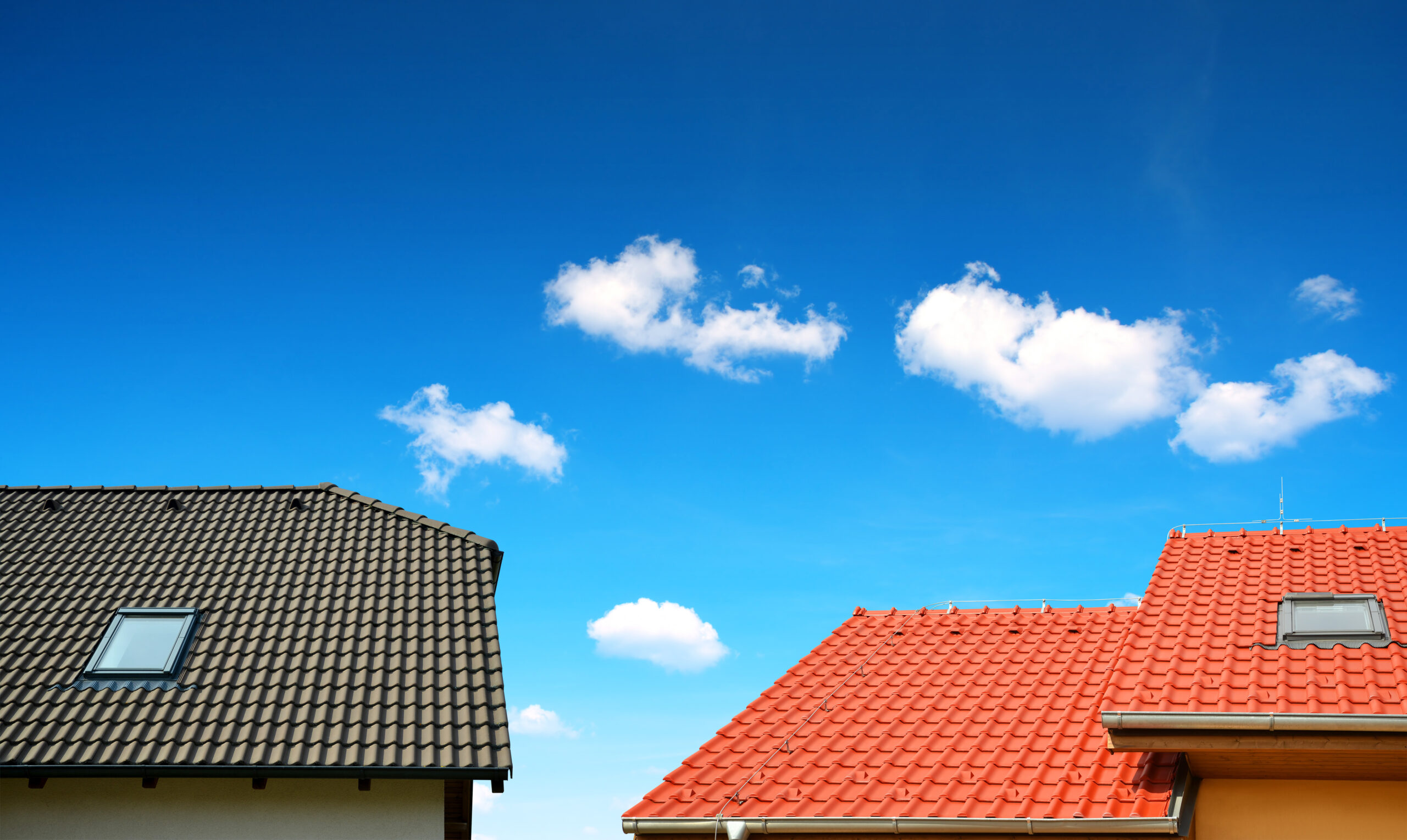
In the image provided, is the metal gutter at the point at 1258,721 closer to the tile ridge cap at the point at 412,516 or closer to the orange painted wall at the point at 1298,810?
the orange painted wall at the point at 1298,810

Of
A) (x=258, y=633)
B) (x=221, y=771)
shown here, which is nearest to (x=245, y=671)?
(x=258, y=633)

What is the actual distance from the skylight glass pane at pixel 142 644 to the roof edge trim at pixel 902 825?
540 cm

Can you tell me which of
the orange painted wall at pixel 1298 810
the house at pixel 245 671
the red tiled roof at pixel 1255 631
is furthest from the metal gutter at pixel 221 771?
the orange painted wall at pixel 1298 810

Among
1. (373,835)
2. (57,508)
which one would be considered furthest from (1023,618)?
(57,508)

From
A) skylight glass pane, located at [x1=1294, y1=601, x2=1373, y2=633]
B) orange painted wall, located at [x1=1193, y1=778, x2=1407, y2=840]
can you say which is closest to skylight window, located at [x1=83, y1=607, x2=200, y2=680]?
orange painted wall, located at [x1=1193, y1=778, x2=1407, y2=840]

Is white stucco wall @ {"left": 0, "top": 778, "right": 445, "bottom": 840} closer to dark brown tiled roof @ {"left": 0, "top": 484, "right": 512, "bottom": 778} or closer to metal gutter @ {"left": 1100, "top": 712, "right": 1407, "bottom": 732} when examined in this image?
dark brown tiled roof @ {"left": 0, "top": 484, "right": 512, "bottom": 778}

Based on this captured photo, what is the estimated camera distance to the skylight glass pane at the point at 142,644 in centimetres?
1003

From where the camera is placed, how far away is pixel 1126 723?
21.6 ft

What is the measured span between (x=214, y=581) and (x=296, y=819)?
3810mm

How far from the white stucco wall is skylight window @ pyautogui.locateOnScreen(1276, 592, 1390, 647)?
7.39 metres

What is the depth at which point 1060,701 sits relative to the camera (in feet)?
29.7

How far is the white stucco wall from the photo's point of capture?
870 centimetres

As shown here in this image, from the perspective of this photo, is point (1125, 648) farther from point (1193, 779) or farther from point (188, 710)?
point (188, 710)

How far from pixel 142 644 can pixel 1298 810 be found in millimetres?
10617
